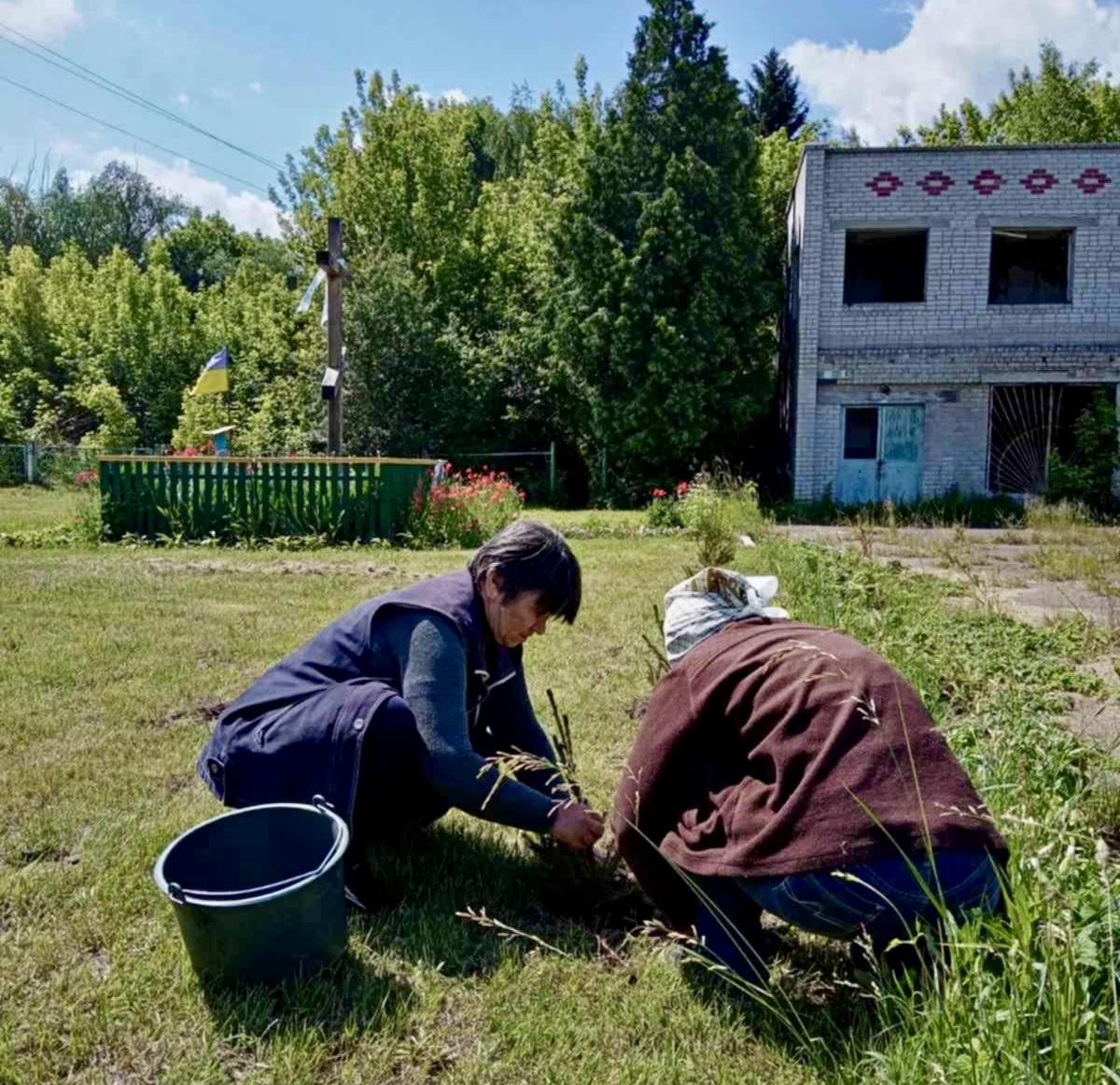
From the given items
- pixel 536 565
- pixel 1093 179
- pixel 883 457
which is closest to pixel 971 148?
pixel 1093 179

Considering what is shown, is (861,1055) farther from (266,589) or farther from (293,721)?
(266,589)

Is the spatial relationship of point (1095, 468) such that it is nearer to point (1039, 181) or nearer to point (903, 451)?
point (903, 451)

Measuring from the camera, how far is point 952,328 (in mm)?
16391

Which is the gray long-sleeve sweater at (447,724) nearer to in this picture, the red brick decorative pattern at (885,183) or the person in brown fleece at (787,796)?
the person in brown fleece at (787,796)

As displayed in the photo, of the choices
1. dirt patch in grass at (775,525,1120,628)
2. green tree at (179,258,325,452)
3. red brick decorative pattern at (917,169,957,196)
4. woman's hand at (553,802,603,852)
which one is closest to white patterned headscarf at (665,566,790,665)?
woman's hand at (553,802,603,852)

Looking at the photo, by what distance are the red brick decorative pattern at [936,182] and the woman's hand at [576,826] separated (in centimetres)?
1650

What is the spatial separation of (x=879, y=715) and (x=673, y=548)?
8551mm

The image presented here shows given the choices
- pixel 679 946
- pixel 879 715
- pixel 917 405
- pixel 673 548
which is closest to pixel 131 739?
pixel 679 946

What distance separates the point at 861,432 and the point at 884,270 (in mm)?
3472

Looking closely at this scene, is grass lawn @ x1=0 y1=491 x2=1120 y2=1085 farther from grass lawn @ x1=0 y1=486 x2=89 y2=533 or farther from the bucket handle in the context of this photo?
grass lawn @ x1=0 y1=486 x2=89 y2=533

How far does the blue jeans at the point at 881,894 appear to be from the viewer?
184 centimetres

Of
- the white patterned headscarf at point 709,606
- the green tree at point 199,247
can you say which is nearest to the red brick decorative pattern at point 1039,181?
the white patterned headscarf at point 709,606

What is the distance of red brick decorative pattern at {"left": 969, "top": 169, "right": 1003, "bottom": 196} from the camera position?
16.2 meters

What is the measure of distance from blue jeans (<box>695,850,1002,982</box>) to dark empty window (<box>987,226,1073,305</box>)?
16.8 meters
